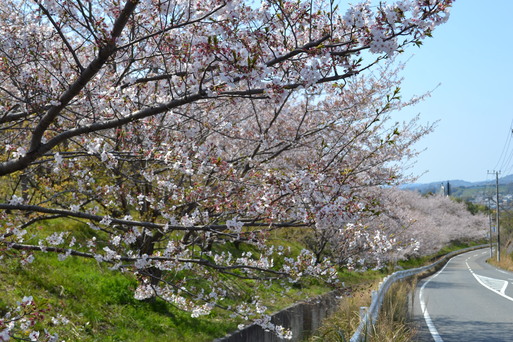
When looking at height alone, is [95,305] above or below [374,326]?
above

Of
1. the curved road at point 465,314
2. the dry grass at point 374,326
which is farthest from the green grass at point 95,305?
the curved road at point 465,314

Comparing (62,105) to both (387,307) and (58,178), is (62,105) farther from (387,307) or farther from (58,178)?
(387,307)

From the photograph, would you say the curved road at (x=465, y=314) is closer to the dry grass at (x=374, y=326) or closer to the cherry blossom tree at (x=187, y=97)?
the dry grass at (x=374, y=326)

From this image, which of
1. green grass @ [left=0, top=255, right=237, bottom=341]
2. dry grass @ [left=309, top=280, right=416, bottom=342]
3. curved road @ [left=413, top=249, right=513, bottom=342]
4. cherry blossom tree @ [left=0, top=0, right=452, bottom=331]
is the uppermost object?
cherry blossom tree @ [left=0, top=0, right=452, bottom=331]

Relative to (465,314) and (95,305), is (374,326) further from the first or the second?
(465,314)

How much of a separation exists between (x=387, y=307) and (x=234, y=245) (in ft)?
29.7

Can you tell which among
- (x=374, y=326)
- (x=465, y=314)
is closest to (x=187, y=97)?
(x=374, y=326)

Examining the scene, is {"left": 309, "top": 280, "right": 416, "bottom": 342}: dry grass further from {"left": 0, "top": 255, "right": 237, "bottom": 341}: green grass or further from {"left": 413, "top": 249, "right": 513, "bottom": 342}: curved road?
{"left": 0, "top": 255, "right": 237, "bottom": 341}: green grass

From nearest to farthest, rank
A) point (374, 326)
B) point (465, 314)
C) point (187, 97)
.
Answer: point (187, 97) < point (374, 326) < point (465, 314)

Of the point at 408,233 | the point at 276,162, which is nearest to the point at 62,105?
the point at 276,162

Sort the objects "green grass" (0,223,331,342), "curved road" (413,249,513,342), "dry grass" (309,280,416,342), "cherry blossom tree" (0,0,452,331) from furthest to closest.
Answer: "curved road" (413,249,513,342), "dry grass" (309,280,416,342), "green grass" (0,223,331,342), "cherry blossom tree" (0,0,452,331)

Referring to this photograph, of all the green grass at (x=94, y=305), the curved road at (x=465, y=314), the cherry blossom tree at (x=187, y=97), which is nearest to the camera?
the cherry blossom tree at (x=187, y=97)

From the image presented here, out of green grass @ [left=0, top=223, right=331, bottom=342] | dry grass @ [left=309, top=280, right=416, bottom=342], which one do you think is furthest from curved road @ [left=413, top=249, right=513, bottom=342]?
green grass @ [left=0, top=223, right=331, bottom=342]

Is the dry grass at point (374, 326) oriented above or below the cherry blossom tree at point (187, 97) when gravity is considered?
below
